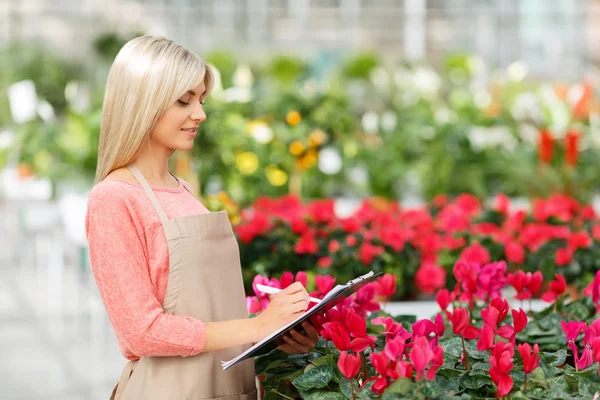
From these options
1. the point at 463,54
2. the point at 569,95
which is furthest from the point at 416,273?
the point at 463,54

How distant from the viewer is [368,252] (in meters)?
4.13

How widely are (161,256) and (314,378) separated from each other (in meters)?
0.34

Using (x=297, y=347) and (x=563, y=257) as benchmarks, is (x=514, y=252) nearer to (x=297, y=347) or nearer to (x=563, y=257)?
(x=563, y=257)

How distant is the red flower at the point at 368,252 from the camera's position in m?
4.13

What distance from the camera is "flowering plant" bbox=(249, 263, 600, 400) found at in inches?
60.1

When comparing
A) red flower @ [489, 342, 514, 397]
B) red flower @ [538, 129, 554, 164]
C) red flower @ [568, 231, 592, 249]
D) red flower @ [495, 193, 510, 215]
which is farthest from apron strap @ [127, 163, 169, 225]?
red flower @ [538, 129, 554, 164]

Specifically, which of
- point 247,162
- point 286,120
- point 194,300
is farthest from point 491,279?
point 286,120

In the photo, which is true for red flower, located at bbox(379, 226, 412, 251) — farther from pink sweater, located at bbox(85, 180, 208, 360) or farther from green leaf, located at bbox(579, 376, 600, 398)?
pink sweater, located at bbox(85, 180, 208, 360)

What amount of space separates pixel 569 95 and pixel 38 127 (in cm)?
→ 465

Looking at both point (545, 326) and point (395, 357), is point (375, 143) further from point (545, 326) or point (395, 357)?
point (395, 357)

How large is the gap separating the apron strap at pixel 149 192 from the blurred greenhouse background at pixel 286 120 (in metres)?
2.31

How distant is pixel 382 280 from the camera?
2.14 m

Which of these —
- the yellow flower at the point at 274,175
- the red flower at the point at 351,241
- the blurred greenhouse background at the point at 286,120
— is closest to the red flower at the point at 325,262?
the red flower at the point at 351,241

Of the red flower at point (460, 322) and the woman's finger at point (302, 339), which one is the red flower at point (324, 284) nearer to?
the woman's finger at point (302, 339)
